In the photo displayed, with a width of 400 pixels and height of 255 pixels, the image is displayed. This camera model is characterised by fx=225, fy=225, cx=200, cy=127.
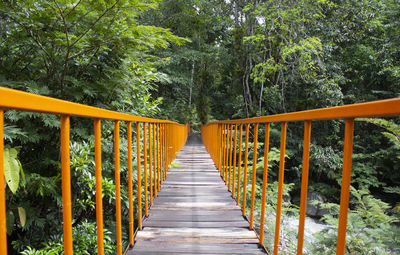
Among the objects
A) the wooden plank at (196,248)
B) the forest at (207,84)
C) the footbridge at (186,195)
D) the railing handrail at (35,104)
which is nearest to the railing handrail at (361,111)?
the footbridge at (186,195)

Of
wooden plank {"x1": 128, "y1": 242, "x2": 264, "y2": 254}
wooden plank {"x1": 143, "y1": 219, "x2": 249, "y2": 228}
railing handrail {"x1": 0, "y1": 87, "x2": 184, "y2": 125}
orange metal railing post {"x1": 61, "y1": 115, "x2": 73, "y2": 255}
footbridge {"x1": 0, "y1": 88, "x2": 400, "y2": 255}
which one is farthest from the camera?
wooden plank {"x1": 143, "y1": 219, "x2": 249, "y2": 228}

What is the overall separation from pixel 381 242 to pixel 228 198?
5.20 feet

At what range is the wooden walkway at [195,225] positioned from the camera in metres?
1.59

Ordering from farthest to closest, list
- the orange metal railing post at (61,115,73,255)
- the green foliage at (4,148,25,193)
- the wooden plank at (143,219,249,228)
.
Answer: the wooden plank at (143,219,249,228) < the green foliage at (4,148,25,193) < the orange metal railing post at (61,115,73,255)

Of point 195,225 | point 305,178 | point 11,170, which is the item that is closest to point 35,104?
point 11,170

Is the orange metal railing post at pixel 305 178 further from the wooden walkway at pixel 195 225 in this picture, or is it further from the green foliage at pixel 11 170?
the green foliage at pixel 11 170

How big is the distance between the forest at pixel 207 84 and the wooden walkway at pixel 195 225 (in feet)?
1.56

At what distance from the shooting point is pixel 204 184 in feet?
10.3

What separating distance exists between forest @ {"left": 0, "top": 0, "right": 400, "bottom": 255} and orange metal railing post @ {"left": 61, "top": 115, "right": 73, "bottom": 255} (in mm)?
321

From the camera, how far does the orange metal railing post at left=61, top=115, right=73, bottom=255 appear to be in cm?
73

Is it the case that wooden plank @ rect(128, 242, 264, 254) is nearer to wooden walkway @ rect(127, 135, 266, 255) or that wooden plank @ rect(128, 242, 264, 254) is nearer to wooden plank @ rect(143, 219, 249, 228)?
wooden walkway @ rect(127, 135, 266, 255)

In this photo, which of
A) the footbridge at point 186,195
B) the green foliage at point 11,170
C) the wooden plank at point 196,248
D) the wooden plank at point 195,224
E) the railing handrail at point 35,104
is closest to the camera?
the railing handrail at point 35,104

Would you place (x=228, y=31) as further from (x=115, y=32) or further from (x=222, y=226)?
(x=222, y=226)

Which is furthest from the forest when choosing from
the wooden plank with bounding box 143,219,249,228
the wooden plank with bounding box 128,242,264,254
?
the wooden plank with bounding box 128,242,264,254
